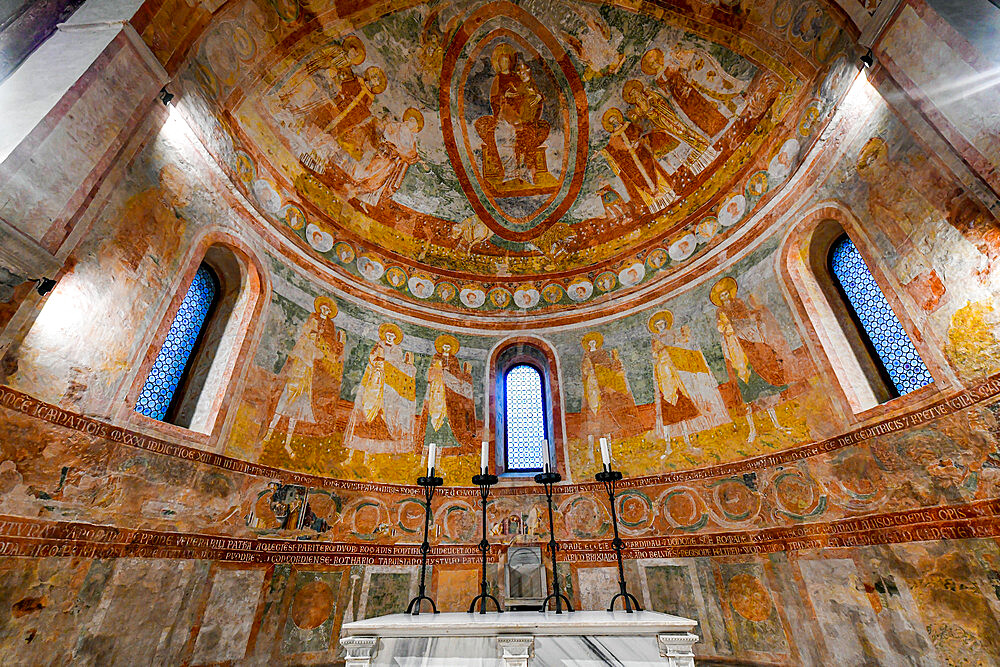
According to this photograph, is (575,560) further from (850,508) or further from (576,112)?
(576,112)

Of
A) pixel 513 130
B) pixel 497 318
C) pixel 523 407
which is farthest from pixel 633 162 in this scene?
pixel 523 407

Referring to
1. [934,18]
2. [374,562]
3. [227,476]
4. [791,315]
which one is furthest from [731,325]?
[227,476]

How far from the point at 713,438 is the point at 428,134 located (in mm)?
8767

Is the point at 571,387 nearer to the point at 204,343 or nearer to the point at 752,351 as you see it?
the point at 752,351

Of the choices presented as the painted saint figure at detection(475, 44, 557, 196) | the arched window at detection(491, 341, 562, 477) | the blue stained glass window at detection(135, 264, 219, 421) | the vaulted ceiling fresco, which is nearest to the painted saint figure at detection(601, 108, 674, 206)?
the vaulted ceiling fresco

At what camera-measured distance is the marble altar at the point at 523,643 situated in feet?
10.0

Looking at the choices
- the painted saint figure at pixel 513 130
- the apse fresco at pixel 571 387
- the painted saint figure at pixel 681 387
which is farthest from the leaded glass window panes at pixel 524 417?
the painted saint figure at pixel 513 130

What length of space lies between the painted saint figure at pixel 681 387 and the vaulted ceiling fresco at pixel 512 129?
1676mm

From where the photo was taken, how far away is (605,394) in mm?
8414

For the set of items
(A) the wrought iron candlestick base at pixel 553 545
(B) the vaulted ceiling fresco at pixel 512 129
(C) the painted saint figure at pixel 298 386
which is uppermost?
(B) the vaulted ceiling fresco at pixel 512 129

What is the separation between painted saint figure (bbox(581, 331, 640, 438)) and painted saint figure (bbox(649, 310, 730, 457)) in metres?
0.59

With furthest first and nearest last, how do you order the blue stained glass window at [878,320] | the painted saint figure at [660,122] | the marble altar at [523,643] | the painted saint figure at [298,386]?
1. the painted saint figure at [660,122]
2. the painted saint figure at [298,386]
3. the blue stained glass window at [878,320]
4. the marble altar at [523,643]

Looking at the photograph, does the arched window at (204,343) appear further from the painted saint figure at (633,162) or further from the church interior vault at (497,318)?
the painted saint figure at (633,162)

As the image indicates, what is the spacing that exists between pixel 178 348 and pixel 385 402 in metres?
3.40
